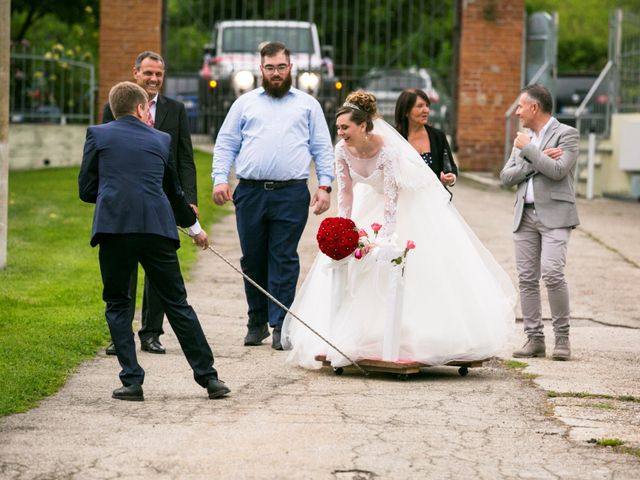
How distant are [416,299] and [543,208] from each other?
1401 mm

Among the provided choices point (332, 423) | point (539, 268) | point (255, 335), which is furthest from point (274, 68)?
point (332, 423)

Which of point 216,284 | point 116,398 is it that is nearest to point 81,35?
point 216,284

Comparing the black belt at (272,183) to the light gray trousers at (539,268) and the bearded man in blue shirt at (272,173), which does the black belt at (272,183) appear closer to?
the bearded man in blue shirt at (272,173)

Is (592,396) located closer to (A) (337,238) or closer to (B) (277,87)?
(A) (337,238)

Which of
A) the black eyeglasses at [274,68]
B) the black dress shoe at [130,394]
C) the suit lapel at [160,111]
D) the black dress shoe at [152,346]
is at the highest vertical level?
the black eyeglasses at [274,68]

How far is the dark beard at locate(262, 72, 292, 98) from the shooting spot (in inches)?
376

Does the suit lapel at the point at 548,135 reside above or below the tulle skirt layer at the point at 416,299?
above

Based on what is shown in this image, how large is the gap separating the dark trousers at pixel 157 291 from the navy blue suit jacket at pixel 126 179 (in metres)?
0.10

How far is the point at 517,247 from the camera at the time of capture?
31.6ft

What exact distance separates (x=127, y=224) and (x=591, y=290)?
666cm

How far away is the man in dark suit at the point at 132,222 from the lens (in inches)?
285

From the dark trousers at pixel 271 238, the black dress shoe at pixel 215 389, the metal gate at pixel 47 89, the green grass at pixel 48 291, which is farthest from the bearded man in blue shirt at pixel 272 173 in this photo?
the metal gate at pixel 47 89

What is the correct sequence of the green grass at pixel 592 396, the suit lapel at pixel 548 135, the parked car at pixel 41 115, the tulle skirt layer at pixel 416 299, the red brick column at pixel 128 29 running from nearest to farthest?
the green grass at pixel 592 396 → the tulle skirt layer at pixel 416 299 → the suit lapel at pixel 548 135 → the red brick column at pixel 128 29 → the parked car at pixel 41 115

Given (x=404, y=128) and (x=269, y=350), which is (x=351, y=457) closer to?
(x=269, y=350)
